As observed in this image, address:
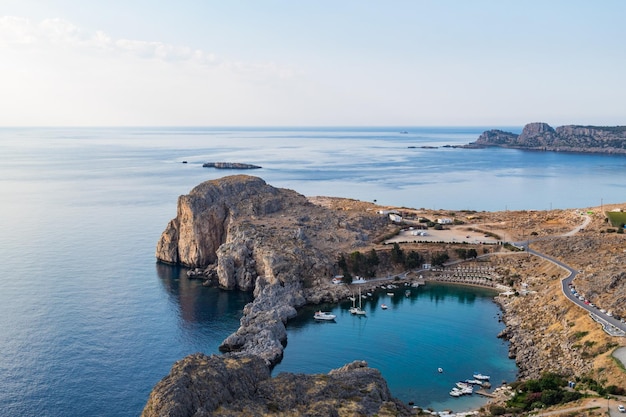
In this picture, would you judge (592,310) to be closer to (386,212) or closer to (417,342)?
(417,342)

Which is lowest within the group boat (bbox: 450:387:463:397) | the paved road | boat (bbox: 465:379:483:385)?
boat (bbox: 450:387:463:397)

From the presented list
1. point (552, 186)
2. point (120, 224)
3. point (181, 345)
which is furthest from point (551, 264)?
point (552, 186)

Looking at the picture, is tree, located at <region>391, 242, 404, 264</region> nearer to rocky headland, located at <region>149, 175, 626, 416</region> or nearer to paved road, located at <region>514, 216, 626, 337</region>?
rocky headland, located at <region>149, 175, 626, 416</region>

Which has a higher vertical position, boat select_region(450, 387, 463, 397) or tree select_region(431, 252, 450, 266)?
tree select_region(431, 252, 450, 266)

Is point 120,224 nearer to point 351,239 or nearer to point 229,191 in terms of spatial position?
point 229,191

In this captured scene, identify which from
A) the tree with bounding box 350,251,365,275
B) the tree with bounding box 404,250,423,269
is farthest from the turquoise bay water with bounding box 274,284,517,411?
the tree with bounding box 404,250,423,269

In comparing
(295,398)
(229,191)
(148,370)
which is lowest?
(148,370)

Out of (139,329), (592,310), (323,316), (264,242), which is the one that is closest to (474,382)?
(592,310)
